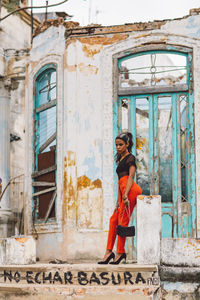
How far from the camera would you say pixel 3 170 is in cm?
1451

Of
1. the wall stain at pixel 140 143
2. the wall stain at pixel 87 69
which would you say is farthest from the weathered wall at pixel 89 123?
the wall stain at pixel 140 143

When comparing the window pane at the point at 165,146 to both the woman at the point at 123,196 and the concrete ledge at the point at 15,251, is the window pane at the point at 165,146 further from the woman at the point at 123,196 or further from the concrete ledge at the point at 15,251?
the concrete ledge at the point at 15,251

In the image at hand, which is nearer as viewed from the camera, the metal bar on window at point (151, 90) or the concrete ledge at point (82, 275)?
the concrete ledge at point (82, 275)

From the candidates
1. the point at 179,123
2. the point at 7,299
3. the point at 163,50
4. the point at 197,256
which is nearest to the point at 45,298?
the point at 7,299

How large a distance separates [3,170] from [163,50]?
513 cm

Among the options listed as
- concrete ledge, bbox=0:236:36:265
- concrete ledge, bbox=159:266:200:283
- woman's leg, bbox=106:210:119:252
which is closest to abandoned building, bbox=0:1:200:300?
concrete ledge, bbox=0:236:36:265

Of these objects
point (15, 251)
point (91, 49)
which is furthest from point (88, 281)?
point (91, 49)

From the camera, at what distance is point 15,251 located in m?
8.59

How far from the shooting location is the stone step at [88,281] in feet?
24.8

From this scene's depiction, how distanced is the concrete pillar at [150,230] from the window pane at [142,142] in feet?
11.9

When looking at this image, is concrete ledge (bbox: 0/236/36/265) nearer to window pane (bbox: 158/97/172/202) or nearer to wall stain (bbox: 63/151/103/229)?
wall stain (bbox: 63/151/103/229)

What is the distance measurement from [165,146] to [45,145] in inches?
102

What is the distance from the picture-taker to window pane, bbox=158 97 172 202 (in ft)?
37.3

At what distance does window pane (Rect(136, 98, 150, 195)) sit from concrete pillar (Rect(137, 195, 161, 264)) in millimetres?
3628
